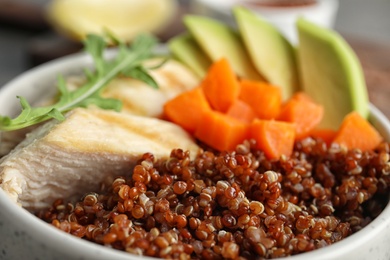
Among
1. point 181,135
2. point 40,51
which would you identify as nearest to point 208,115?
point 181,135

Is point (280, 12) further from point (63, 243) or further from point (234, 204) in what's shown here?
point (63, 243)

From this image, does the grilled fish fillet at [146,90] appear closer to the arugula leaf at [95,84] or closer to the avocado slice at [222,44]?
the arugula leaf at [95,84]

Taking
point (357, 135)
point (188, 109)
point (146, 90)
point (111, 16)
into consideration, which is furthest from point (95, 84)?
point (111, 16)

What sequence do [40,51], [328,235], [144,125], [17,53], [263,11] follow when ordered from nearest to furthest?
[328,235] → [144,125] → [263,11] → [40,51] → [17,53]

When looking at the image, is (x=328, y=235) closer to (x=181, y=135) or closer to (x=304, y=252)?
(x=304, y=252)

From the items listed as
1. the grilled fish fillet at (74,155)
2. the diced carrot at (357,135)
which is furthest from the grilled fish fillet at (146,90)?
the diced carrot at (357,135)

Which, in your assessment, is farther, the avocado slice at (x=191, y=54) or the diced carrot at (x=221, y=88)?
the avocado slice at (x=191, y=54)
